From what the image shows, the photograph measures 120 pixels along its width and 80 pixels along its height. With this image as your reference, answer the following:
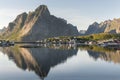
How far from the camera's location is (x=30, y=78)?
277 ft

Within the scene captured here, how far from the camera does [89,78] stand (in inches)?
3241

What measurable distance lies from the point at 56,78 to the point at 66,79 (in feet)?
11.2

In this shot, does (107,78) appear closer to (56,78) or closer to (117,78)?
(117,78)

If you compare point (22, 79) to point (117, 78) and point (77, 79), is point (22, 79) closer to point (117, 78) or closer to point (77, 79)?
point (77, 79)

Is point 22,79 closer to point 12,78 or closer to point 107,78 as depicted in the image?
point 12,78

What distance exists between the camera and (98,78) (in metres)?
81.9

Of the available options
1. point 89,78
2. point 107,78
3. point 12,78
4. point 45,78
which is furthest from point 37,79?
point 107,78

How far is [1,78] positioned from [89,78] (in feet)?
85.6

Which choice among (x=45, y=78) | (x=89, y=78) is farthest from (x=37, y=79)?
(x=89, y=78)

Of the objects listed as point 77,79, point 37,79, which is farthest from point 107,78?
point 37,79

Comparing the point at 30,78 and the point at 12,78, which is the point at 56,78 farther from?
the point at 12,78

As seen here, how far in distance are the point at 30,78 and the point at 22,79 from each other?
8.98 ft

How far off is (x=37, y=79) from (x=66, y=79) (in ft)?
27.7

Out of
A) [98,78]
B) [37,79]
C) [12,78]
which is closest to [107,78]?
[98,78]
